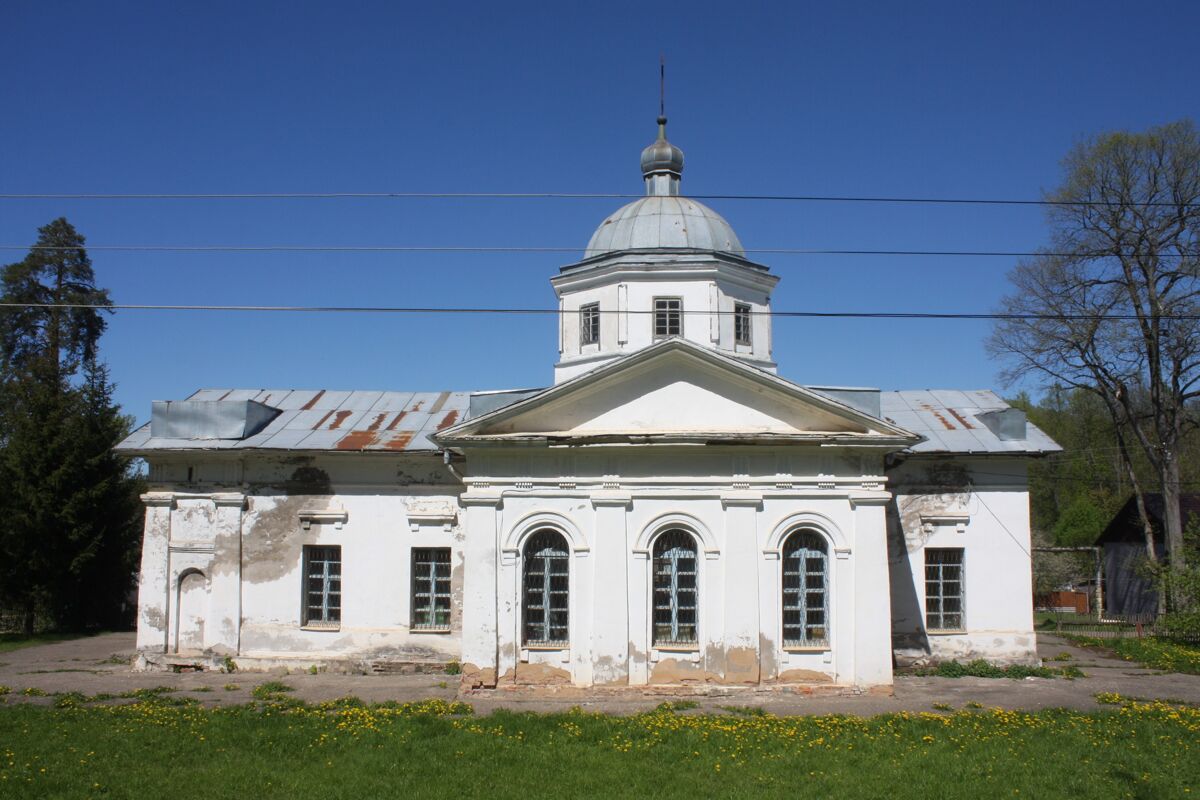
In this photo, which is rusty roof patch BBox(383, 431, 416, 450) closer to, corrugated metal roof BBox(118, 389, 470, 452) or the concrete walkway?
corrugated metal roof BBox(118, 389, 470, 452)

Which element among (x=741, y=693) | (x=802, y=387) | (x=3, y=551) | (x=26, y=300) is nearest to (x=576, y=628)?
(x=741, y=693)

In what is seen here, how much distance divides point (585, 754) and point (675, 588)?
4752 millimetres

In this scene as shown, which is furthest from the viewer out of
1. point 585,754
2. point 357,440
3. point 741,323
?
point 741,323

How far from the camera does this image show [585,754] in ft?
35.0

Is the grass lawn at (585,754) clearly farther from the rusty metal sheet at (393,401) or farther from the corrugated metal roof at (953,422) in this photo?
the rusty metal sheet at (393,401)

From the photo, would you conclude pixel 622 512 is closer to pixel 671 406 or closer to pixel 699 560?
pixel 699 560

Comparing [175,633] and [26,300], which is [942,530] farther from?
[26,300]

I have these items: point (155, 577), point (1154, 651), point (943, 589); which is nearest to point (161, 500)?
point (155, 577)

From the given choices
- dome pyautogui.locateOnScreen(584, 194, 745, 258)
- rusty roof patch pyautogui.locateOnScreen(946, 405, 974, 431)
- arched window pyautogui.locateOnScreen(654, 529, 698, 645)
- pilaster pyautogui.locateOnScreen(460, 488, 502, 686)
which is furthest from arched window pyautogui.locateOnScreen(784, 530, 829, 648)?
dome pyautogui.locateOnScreen(584, 194, 745, 258)

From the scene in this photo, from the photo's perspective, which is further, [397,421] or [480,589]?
[397,421]

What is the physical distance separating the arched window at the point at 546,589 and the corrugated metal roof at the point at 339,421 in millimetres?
3511

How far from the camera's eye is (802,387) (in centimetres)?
1505

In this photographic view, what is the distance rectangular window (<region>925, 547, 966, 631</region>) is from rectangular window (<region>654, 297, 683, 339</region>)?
21.0 feet

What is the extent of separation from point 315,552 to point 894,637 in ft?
35.5
